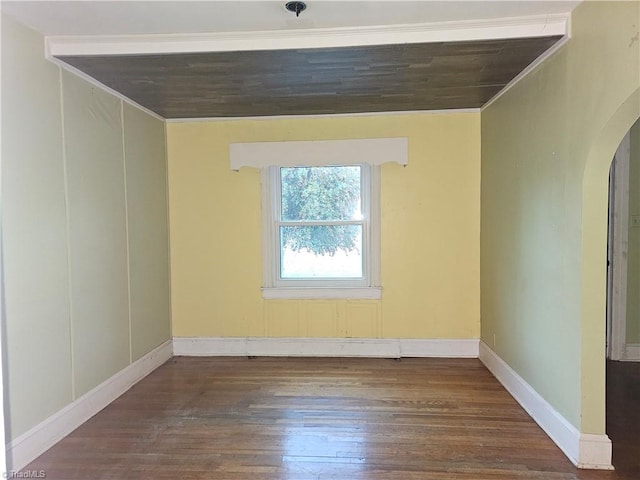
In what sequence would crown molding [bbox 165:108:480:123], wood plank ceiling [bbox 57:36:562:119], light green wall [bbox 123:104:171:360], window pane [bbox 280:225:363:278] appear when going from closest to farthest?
1. wood plank ceiling [bbox 57:36:562:119]
2. light green wall [bbox 123:104:171:360]
3. crown molding [bbox 165:108:480:123]
4. window pane [bbox 280:225:363:278]

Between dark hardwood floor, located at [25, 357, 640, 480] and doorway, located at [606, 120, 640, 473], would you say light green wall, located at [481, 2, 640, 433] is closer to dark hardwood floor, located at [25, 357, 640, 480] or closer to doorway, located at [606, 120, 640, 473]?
dark hardwood floor, located at [25, 357, 640, 480]

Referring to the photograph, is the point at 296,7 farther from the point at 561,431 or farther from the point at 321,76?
the point at 561,431

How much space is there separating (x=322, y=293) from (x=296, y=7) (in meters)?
2.58

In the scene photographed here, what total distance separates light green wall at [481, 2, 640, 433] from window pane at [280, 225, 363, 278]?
53.1 inches

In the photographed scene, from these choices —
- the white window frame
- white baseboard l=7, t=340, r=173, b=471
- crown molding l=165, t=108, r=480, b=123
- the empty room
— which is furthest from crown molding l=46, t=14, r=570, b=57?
white baseboard l=7, t=340, r=173, b=471

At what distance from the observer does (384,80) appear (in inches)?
118

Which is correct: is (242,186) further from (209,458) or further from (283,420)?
(209,458)

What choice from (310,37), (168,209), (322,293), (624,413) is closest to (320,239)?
(322,293)

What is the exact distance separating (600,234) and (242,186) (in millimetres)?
2929

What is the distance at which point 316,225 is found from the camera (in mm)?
4074

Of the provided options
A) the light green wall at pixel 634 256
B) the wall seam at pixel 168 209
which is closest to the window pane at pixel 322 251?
the wall seam at pixel 168 209

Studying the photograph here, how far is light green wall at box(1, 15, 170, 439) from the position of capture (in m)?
2.24

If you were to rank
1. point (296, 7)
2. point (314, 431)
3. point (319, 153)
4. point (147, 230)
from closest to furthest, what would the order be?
point (296, 7) → point (314, 431) → point (147, 230) → point (319, 153)

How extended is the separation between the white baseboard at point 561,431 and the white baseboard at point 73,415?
293 centimetres
